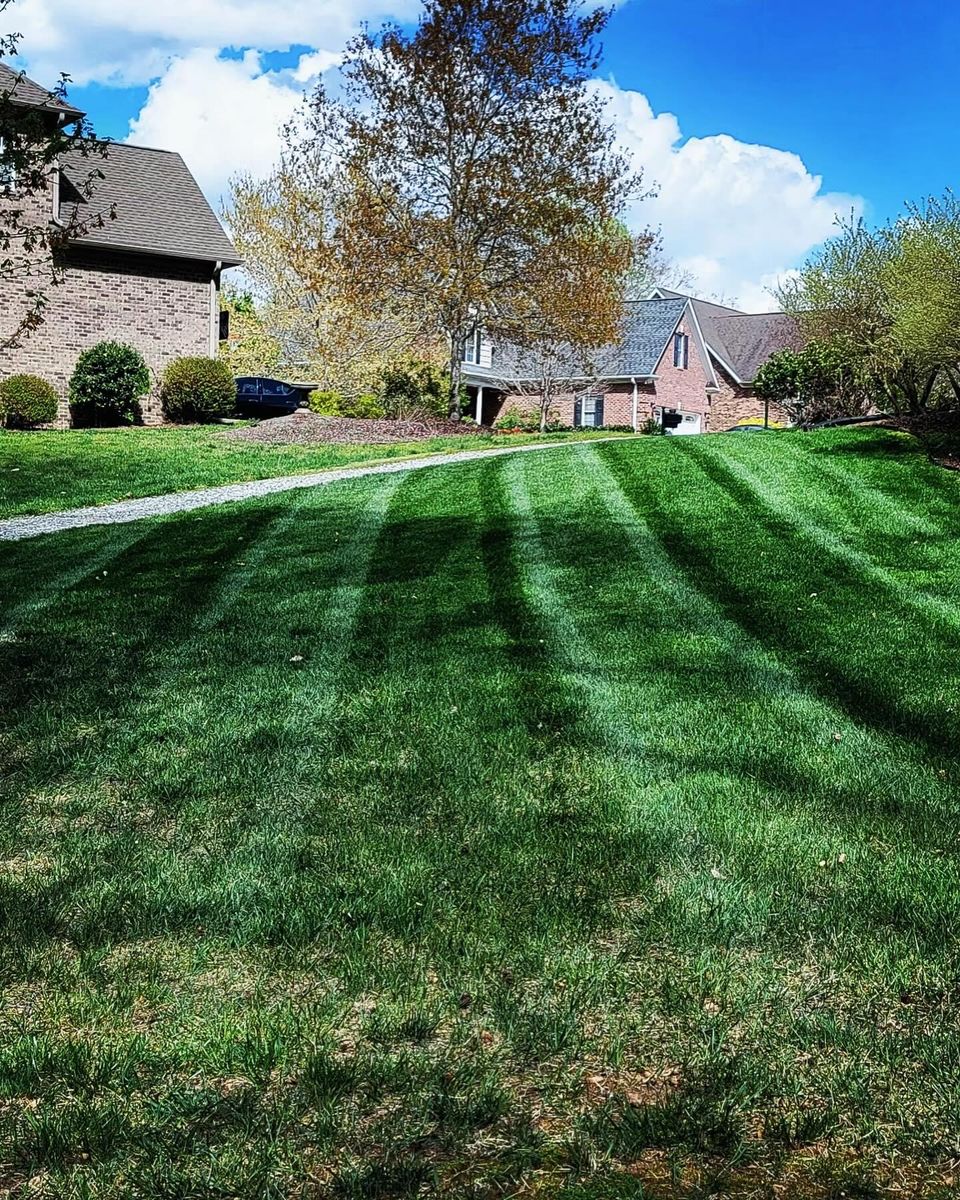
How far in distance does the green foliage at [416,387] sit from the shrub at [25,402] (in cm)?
698

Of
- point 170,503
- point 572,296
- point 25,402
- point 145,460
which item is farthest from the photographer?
point 572,296

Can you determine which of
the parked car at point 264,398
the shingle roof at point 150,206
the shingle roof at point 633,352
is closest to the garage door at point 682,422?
the shingle roof at point 633,352

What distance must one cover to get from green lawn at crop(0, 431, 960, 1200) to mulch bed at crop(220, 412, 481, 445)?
12.2 m

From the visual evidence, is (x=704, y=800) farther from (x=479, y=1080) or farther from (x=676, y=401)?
(x=676, y=401)

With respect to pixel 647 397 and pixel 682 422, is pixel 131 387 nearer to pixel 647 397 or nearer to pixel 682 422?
pixel 647 397

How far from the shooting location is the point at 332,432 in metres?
19.1

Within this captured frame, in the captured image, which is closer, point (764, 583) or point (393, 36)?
point (764, 583)

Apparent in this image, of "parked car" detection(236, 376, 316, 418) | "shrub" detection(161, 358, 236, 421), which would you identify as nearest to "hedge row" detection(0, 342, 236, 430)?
"shrub" detection(161, 358, 236, 421)

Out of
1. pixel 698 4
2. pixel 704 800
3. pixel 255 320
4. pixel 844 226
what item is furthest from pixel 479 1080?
pixel 255 320

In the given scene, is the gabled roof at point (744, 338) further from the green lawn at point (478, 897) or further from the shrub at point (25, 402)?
the green lawn at point (478, 897)

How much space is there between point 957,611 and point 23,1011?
5.84 metres

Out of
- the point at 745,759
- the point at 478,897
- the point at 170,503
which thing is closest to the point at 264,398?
the point at 170,503

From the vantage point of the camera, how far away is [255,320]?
36344 mm

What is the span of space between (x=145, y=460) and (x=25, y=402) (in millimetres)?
7310
